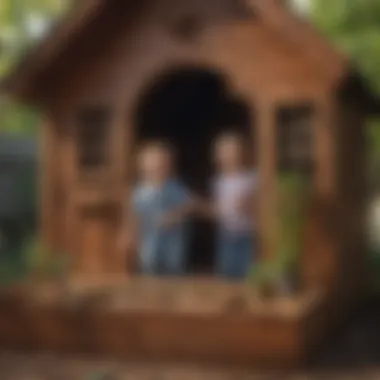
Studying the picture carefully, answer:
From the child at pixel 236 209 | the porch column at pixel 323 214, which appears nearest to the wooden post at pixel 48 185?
the child at pixel 236 209

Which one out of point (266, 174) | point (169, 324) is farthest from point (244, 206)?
point (169, 324)

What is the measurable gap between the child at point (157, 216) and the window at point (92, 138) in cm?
28

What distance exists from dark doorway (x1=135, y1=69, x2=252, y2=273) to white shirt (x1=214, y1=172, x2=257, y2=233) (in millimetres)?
1502

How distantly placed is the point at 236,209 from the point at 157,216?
52cm

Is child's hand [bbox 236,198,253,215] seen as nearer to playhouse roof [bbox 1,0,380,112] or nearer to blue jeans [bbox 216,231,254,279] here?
blue jeans [bbox 216,231,254,279]

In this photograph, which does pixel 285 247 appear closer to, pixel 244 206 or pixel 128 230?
pixel 244 206

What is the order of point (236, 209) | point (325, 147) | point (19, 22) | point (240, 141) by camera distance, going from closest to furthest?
point (325, 147), point (236, 209), point (240, 141), point (19, 22)

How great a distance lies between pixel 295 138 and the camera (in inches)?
236

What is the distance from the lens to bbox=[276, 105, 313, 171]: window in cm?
596

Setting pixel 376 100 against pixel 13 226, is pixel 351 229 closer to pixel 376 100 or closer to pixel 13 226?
pixel 376 100

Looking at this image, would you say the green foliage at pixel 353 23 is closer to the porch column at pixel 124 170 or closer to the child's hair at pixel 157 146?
the child's hair at pixel 157 146

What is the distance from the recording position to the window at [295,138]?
596cm

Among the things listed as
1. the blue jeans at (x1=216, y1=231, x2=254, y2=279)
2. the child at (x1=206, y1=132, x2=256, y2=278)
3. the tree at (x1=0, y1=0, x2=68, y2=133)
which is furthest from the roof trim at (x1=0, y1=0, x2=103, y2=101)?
the tree at (x1=0, y1=0, x2=68, y2=133)

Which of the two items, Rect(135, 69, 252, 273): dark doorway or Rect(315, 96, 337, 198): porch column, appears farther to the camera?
Rect(135, 69, 252, 273): dark doorway
